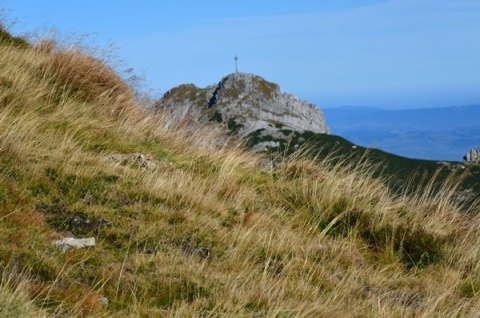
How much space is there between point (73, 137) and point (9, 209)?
12.0 ft

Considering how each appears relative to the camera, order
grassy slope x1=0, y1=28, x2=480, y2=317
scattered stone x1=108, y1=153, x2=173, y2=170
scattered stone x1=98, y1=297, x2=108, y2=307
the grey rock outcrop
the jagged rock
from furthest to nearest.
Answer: the grey rock outcrop < scattered stone x1=108, y1=153, x2=173, y2=170 < the jagged rock < grassy slope x1=0, y1=28, x2=480, y2=317 < scattered stone x1=98, y1=297, x2=108, y2=307

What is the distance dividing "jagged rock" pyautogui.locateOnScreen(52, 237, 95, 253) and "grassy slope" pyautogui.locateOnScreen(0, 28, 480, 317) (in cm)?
11

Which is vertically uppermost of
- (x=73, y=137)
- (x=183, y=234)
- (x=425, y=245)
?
(x=73, y=137)

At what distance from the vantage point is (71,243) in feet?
21.4

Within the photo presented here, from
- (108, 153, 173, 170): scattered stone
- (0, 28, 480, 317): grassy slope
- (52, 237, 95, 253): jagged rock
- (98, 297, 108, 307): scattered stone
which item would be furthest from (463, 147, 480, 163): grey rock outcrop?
(98, 297, 108, 307): scattered stone

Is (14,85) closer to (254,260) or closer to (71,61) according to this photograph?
(71,61)

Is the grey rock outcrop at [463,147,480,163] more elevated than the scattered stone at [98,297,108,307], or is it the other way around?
the scattered stone at [98,297,108,307]

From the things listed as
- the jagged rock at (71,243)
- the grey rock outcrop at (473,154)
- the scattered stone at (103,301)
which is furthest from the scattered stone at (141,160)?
the grey rock outcrop at (473,154)

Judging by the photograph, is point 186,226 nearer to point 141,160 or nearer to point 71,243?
point 71,243

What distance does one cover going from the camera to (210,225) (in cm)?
776

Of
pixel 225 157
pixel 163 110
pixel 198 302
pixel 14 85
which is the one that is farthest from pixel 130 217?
pixel 163 110

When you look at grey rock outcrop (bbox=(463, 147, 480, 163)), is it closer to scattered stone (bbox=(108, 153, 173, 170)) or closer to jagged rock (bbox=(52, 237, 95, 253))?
scattered stone (bbox=(108, 153, 173, 170))

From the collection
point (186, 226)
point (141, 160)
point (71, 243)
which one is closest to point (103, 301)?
point (71, 243)

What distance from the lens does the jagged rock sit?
21.0 ft
